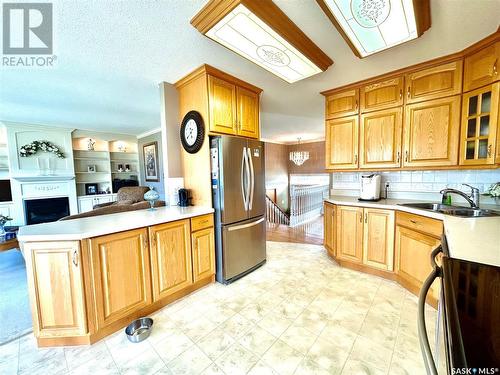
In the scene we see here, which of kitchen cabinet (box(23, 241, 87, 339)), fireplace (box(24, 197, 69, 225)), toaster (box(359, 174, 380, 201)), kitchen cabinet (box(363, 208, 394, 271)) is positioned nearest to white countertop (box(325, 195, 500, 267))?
kitchen cabinet (box(363, 208, 394, 271))

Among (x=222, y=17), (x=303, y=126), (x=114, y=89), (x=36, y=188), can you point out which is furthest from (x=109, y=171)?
(x=222, y=17)

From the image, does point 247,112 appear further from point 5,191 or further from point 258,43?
point 5,191

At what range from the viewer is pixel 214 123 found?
234cm

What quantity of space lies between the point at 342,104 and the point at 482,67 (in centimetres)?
128

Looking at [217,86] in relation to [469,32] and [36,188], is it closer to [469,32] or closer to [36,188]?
[469,32]

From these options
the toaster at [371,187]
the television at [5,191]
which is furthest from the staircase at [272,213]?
the television at [5,191]

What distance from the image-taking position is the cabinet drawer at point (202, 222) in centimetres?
216

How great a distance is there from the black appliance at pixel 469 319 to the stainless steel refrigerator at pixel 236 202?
1.84 metres

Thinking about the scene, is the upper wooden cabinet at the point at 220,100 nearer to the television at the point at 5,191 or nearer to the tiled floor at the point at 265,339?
the tiled floor at the point at 265,339

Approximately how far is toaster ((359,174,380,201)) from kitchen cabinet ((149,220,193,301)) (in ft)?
7.38

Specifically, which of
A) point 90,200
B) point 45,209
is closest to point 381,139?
point 90,200

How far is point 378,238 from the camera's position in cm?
241

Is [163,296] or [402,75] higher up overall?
[402,75]

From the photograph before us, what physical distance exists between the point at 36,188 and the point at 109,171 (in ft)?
4.96
